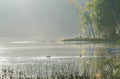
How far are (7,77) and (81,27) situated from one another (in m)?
83.7

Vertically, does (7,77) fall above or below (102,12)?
below

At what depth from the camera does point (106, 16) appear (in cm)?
8912

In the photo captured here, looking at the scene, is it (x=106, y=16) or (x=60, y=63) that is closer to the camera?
(x=60, y=63)

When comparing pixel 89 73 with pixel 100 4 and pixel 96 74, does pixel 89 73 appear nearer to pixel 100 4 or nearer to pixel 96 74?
pixel 96 74

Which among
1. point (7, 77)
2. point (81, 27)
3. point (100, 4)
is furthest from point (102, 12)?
point (7, 77)

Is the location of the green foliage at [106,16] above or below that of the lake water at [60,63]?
above

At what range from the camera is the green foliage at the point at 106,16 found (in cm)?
8344

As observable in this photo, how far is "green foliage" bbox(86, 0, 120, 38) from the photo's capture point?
83.4m

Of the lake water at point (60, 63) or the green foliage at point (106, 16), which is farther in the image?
the green foliage at point (106, 16)

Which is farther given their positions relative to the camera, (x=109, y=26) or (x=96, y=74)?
(x=109, y=26)

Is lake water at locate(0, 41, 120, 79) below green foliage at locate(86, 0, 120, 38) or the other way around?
below

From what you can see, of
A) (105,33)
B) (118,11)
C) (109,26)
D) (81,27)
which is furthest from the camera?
(81,27)

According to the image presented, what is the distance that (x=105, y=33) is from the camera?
315 ft

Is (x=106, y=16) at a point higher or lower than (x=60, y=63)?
higher
